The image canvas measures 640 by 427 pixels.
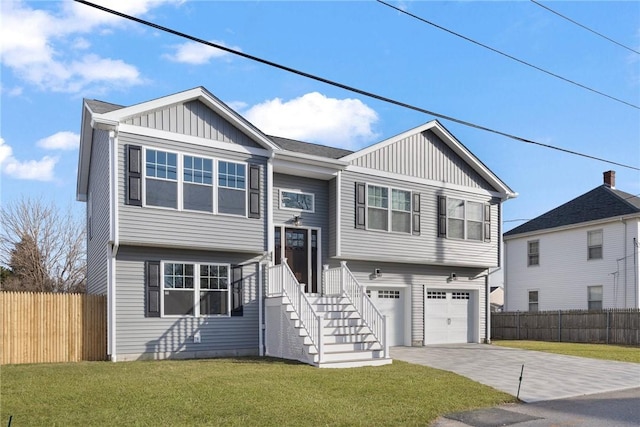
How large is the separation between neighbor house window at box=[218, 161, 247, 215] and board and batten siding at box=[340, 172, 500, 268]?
3441 millimetres

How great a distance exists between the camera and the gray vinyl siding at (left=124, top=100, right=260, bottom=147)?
45.1 feet

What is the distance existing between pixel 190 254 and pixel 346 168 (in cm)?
538

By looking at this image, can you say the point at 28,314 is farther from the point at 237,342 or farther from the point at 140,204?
the point at 237,342

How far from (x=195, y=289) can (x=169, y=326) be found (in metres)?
1.13

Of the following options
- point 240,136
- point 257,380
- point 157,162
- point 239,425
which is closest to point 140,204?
point 157,162

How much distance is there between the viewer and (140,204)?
1344cm

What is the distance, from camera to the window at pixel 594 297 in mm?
26328

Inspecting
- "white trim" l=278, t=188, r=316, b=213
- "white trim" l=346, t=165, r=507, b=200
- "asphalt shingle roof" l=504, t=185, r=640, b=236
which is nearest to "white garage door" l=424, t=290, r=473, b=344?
"white trim" l=346, t=165, r=507, b=200

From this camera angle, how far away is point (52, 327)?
1365cm

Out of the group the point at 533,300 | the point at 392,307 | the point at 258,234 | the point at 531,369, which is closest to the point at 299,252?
the point at 258,234

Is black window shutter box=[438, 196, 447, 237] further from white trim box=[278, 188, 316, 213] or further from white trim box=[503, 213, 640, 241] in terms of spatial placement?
white trim box=[503, 213, 640, 241]

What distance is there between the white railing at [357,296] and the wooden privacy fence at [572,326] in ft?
44.3

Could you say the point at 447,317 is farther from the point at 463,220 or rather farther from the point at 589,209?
the point at 589,209

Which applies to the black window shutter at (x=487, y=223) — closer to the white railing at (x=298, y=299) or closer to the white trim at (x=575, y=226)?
the white trim at (x=575, y=226)
